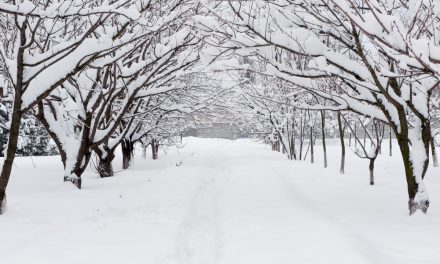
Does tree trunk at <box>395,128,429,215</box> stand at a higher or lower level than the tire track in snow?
higher

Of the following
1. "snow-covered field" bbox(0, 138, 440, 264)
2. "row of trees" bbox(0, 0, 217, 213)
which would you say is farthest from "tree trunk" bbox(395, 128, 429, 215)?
"row of trees" bbox(0, 0, 217, 213)

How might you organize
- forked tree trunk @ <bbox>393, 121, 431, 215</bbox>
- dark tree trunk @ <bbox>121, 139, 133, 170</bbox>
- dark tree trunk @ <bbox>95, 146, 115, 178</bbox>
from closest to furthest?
forked tree trunk @ <bbox>393, 121, 431, 215</bbox>, dark tree trunk @ <bbox>95, 146, 115, 178</bbox>, dark tree trunk @ <bbox>121, 139, 133, 170</bbox>

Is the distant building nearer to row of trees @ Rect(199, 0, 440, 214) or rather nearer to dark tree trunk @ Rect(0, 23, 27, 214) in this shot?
row of trees @ Rect(199, 0, 440, 214)

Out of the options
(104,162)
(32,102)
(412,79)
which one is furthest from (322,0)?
(104,162)

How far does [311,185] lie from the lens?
9531mm

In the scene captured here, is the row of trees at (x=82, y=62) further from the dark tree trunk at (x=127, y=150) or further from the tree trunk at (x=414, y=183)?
the tree trunk at (x=414, y=183)

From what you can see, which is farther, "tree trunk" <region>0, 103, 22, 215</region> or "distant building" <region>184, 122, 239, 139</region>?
"distant building" <region>184, 122, 239, 139</region>

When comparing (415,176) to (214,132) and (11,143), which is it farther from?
(214,132)

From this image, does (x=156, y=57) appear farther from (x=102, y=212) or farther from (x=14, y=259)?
(x=14, y=259)

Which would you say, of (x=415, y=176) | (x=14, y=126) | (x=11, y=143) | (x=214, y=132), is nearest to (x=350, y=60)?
(x=415, y=176)

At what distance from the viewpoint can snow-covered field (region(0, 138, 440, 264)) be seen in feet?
13.2

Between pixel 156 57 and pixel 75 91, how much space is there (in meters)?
2.04

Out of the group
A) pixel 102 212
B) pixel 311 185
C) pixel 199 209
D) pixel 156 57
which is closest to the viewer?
pixel 102 212

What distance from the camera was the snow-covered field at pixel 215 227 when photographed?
4.02 metres
